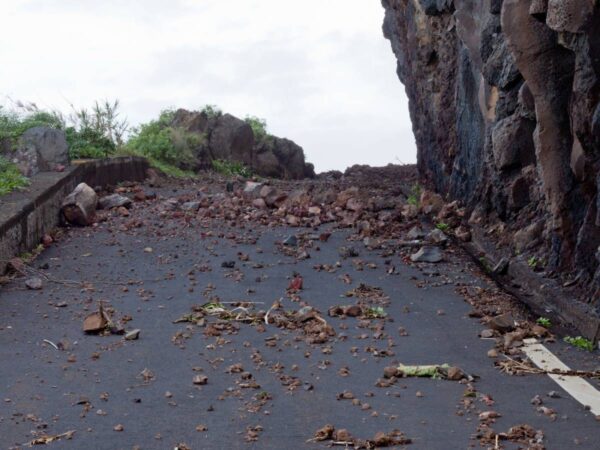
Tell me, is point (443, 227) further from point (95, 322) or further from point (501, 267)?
point (95, 322)

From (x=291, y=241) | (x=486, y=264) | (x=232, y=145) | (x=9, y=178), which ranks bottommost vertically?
(x=486, y=264)

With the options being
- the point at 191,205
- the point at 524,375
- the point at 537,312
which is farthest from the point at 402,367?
the point at 191,205

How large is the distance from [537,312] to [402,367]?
2.46 m

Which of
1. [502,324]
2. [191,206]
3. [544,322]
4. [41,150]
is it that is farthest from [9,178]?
[544,322]

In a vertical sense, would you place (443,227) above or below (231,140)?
below

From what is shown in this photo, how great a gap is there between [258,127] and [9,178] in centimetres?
1547

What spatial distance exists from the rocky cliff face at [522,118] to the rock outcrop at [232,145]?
825 cm

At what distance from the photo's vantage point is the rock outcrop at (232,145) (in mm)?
25625

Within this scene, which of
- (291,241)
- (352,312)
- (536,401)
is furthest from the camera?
(291,241)

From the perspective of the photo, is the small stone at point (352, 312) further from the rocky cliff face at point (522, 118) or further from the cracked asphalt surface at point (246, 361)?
the rocky cliff face at point (522, 118)

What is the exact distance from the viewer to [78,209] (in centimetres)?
1458

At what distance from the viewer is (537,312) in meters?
9.30

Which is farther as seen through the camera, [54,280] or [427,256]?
[427,256]

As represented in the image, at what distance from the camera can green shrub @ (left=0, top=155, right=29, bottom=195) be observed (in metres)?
13.6
